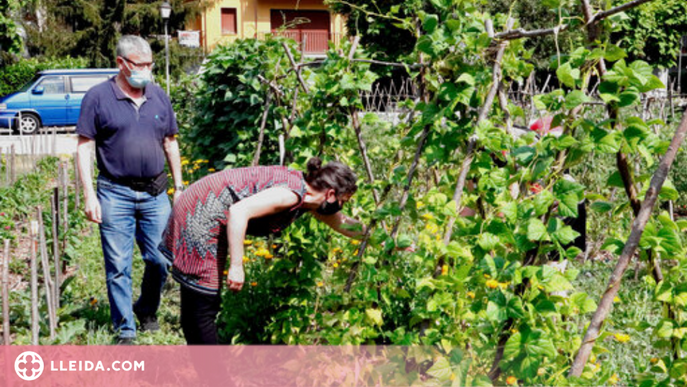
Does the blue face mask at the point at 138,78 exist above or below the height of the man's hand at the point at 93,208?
above

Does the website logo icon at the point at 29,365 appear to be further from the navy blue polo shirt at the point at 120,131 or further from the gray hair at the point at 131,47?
the gray hair at the point at 131,47

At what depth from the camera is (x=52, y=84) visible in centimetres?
1727

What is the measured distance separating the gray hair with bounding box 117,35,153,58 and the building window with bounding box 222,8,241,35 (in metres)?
29.0

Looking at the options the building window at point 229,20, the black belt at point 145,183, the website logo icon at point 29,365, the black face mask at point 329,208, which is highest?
the building window at point 229,20

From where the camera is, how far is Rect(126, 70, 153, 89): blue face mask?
11.8 ft

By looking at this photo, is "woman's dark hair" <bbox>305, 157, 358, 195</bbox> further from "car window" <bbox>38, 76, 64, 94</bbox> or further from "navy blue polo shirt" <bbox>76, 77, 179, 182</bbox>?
"car window" <bbox>38, 76, 64, 94</bbox>

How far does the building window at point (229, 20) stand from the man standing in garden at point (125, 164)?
95.0ft

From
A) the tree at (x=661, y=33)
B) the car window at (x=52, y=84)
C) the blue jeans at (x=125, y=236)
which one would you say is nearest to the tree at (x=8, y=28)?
the car window at (x=52, y=84)

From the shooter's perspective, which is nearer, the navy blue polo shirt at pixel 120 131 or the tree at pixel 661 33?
the navy blue polo shirt at pixel 120 131

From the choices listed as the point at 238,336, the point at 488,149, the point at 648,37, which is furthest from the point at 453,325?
the point at 648,37

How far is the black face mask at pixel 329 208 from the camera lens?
2.92 metres

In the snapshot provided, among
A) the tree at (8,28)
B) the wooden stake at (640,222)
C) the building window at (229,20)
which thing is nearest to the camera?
the wooden stake at (640,222)

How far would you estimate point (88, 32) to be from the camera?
81.1 ft

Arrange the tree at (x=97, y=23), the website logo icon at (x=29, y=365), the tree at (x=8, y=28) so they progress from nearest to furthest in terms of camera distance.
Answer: the website logo icon at (x=29, y=365)
the tree at (x=8, y=28)
the tree at (x=97, y=23)
